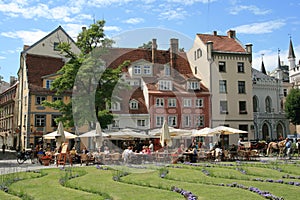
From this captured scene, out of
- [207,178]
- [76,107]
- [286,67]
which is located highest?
[286,67]

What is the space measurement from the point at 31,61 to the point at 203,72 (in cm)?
2280

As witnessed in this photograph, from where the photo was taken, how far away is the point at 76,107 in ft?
101

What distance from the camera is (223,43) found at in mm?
51469

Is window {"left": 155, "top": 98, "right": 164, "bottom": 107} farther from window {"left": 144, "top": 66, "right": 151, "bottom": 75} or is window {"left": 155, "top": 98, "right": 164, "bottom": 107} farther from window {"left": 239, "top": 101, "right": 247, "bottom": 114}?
window {"left": 239, "top": 101, "right": 247, "bottom": 114}

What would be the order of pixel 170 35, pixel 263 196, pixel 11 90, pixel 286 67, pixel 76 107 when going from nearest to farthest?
pixel 263 196 → pixel 170 35 → pixel 76 107 → pixel 11 90 → pixel 286 67

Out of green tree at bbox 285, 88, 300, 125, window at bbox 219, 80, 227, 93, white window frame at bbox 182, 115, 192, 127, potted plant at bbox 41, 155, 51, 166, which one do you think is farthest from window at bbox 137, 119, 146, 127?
potted plant at bbox 41, 155, 51, 166

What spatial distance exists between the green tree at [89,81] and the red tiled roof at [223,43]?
2124 centimetres

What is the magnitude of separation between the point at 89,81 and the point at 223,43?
25829 millimetres

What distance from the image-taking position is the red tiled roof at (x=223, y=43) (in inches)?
1971

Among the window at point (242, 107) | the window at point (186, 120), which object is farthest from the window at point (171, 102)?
the window at point (242, 107)

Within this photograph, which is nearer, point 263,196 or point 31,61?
point 263,196

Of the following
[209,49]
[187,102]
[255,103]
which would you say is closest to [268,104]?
[255,103]

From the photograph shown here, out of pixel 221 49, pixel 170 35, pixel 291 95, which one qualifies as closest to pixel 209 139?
pixel 221 49

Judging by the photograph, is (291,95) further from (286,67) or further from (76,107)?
(286,67)
